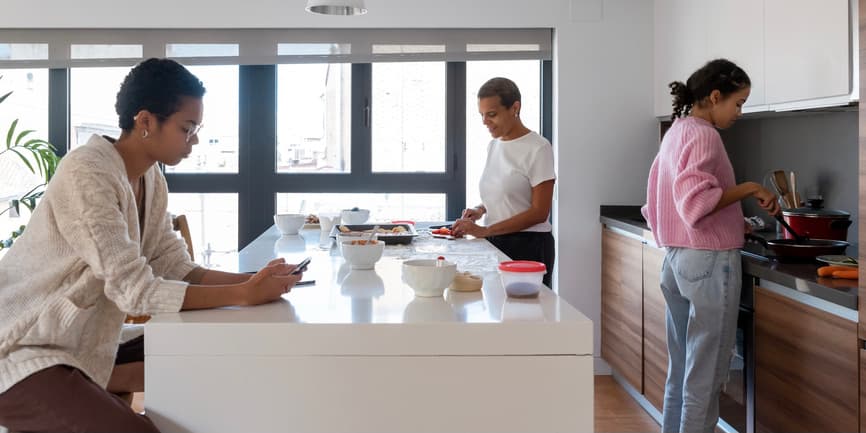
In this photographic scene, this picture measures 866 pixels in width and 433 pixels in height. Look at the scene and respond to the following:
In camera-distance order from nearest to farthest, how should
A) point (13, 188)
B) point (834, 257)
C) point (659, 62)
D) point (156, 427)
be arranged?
point (156, 427), point (834, 257), point (659, 62), point (13, 188)

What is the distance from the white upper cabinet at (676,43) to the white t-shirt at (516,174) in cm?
99

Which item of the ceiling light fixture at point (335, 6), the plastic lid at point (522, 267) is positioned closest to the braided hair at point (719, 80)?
the plastic lid at point (522, 267)

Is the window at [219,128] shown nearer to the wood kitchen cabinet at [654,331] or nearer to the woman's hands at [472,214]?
the woman's hands at [472,214]

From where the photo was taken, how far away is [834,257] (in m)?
2.26

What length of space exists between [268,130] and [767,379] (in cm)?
301

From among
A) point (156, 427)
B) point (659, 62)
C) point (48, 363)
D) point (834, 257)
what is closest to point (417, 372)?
point (156, 427)

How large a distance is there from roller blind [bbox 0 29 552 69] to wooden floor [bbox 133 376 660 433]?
180cm

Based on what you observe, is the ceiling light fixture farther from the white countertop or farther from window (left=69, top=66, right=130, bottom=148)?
window (left=69, top=66, right=130, bottom=148)

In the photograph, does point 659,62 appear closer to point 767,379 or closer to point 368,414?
point 767,379

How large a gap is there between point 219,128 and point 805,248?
3.20 m

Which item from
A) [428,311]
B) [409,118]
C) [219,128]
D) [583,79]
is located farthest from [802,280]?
[219,128]

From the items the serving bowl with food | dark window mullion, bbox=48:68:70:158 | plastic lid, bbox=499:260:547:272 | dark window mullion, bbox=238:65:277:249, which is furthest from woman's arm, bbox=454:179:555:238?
dark window mullion, bbox=48:68:70:158

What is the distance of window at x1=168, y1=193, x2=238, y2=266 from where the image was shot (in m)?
4.47

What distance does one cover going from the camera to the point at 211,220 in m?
4.50
